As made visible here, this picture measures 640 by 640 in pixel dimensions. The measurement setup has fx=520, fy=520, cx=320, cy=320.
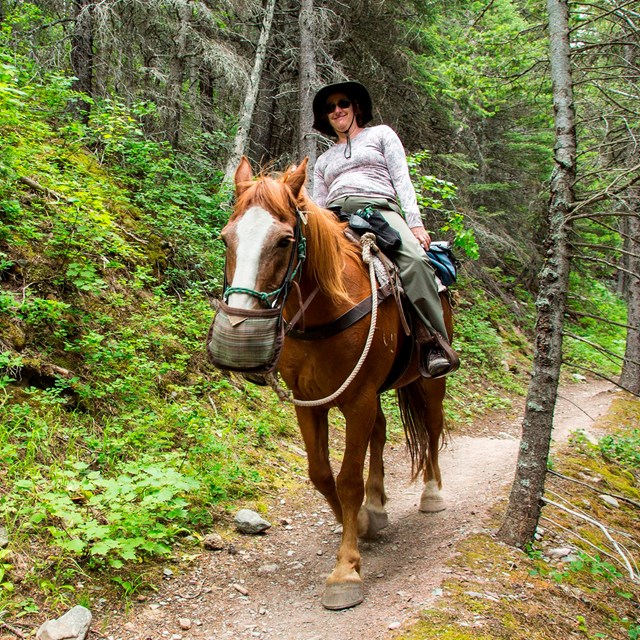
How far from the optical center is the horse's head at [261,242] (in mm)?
2773

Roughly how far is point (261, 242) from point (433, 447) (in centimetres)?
361

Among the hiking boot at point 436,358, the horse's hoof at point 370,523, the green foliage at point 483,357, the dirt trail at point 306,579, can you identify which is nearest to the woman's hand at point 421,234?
the hiking boot at point 436,358

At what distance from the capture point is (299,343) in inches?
145

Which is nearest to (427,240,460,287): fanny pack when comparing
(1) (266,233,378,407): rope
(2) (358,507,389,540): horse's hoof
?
(1) (266,233,378,407): rope

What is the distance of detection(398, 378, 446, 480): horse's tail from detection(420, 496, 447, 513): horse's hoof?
10.6 inches

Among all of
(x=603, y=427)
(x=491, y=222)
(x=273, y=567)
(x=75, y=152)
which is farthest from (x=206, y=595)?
(x=491, y=222)

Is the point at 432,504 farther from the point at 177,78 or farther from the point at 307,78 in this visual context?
the point at 177,78

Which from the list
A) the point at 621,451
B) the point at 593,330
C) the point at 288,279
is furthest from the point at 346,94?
the point at 593,330

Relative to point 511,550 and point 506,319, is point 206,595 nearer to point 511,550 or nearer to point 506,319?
point 511,550

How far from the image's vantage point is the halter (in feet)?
9.09

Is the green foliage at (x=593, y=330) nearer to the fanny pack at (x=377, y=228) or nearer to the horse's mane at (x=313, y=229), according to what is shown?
the fanny pack at (x=377, y=228)

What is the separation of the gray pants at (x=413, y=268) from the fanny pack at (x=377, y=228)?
4.0 inches

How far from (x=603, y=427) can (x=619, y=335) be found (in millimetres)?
15055

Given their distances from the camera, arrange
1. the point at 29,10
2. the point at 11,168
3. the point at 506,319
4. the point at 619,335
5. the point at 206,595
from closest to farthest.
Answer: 1. the point at 206,595
2. the point at 11,168
3. the point at 29,10
4. the point at 506,319
5. the point at 619,335
